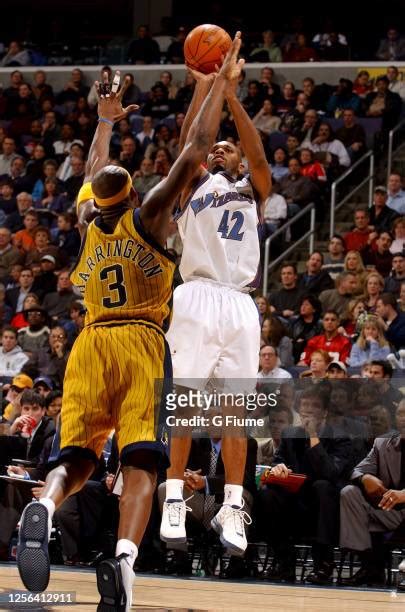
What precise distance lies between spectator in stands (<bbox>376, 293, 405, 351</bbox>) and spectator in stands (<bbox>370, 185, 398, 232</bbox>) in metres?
2.36

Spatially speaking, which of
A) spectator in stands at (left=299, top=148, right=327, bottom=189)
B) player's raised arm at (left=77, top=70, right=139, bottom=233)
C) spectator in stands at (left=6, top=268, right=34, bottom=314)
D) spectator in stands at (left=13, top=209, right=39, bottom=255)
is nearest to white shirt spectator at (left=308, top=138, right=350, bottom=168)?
spectator in stands at (left=299, top=148, right=327, bottom=189)

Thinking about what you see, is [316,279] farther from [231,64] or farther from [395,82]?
[231,64]

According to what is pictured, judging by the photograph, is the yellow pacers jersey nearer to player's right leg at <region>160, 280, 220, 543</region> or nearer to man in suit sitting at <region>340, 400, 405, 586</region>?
player's right leg at <region>160, 280, 220, 543</region>

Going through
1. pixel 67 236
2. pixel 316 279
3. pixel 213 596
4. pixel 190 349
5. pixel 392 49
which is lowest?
pixel 213 596

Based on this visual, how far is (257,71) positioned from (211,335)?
13.1 meters

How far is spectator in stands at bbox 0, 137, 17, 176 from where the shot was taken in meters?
18.7

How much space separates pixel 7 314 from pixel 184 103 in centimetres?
538

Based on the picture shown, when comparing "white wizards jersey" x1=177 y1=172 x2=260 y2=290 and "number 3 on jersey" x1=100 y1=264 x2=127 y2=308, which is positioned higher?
"white wizards jersey" x1=177 y1=172 x2=260 y2=290

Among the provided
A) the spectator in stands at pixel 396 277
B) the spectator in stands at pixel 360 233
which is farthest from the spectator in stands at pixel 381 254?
the spectator in stands at pixel 396 277

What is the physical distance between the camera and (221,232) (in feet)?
22.6

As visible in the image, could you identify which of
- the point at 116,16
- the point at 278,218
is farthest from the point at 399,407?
the point at 116,16

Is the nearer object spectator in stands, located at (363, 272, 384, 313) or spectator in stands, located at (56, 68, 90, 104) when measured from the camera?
Result: spectator in stands, located at (363, 272, 384, 313)

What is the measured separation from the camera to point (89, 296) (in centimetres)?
588

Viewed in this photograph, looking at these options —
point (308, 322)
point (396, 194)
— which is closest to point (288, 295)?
point (308, 322)
